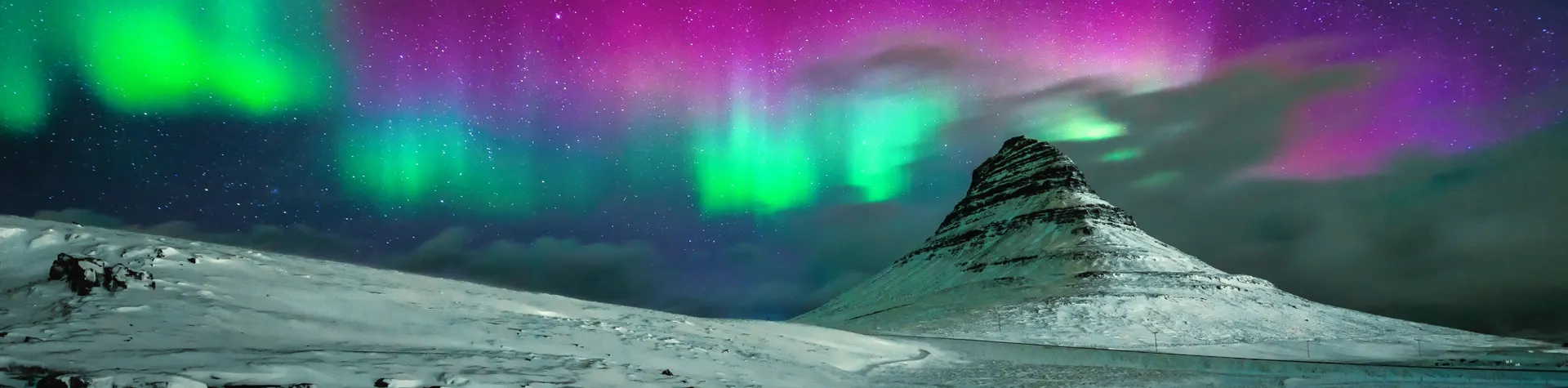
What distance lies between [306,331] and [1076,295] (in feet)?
253

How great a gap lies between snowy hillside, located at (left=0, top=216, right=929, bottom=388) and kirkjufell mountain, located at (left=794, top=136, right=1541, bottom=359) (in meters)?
35.0

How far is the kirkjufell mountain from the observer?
168 feet

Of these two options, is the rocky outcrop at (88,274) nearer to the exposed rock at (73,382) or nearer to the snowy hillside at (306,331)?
the snowy hillside at (306,331)

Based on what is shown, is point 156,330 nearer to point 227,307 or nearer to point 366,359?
point 227,307

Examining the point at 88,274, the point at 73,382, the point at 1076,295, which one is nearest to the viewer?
the point at 73,382

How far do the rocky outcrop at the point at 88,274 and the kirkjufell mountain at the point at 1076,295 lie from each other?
149 ft

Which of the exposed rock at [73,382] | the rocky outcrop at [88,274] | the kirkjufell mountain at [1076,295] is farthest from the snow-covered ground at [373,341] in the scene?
the kirkjufell mountain at [1076,295]

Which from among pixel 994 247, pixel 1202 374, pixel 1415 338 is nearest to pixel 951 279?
pixel 994 247

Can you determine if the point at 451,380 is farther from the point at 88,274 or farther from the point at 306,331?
the point at 88,274

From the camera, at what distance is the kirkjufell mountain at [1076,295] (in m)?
51.3

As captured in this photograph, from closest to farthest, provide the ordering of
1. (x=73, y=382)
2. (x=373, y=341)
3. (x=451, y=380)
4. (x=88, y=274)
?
1. (x=73, y=382)
2. (x=451, y=380)
3. (x=88, y=274)
4. (x=373, y=341)

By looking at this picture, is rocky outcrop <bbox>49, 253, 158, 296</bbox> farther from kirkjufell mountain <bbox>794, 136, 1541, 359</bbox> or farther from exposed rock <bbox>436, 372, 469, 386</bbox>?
kirkjufell mountain <bbox>794, 136, 1541, 359</bbox>

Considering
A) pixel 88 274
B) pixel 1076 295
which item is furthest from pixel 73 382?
pixel 1076 295

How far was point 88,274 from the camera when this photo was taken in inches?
442
